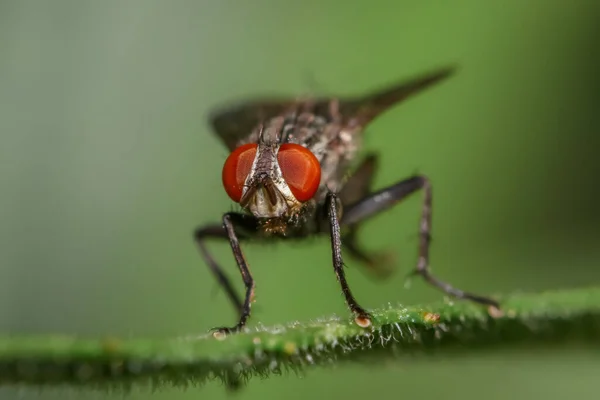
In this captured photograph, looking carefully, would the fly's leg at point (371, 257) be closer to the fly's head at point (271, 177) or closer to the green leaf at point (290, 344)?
the fly's head at point (271, 177)

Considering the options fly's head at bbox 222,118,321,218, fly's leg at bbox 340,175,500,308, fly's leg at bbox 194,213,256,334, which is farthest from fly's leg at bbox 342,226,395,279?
fly's head at bbox 222,118,321,218

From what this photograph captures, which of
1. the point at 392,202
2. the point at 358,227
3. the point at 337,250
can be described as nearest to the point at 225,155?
the point at 358,227

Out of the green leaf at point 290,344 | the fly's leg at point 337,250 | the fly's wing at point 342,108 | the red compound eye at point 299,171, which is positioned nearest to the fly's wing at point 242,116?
the fly's wing at point 342,108

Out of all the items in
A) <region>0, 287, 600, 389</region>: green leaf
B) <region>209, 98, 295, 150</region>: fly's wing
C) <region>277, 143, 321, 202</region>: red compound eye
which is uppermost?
<region>209, 98, 295, 150</region>: fly's wing

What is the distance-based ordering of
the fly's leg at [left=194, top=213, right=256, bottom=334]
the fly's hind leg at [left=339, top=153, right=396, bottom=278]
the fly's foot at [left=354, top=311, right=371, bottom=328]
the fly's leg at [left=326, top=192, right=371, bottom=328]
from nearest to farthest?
the fly's foot at [left=354, top=311, right=371, bottom=328] → the fly's leg at [left=326, top=192, right=371, bottom=328] → the fly's leg at [left=194, top=213, right=256, bottom=334] → the fly's hind leg at [left=339, top=153, right=396, bottom=278]

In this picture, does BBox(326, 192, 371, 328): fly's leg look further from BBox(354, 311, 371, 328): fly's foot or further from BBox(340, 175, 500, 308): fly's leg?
BBox(340, 175, 500, 308): fly's leg

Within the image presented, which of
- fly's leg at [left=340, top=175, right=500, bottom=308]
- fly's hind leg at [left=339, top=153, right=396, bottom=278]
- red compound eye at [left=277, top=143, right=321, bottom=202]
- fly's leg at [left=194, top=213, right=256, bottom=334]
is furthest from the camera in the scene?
fly's hind leg at [left=339, top=153, right=396, bottom=278]
